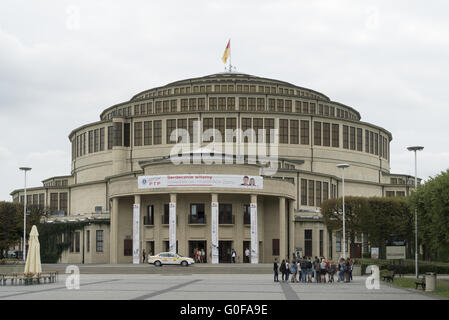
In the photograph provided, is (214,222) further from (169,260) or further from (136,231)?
(136,231)

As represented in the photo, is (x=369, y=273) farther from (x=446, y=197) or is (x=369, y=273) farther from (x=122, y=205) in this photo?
(x=122, y=205)

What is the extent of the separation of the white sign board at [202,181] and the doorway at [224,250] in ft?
21.3

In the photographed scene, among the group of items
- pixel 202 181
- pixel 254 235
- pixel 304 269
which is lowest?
pixel 304 269

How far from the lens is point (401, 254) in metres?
48.8

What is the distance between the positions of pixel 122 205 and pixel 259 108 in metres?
24.2

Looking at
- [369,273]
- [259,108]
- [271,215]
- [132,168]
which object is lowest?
[369,273]

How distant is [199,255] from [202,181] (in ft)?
23.4

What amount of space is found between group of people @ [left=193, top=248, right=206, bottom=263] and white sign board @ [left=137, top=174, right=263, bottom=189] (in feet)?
20.9

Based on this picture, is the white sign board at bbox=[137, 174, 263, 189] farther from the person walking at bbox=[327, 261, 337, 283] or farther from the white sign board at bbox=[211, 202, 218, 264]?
the person walking at bbox=[327, 261, 337, 283]

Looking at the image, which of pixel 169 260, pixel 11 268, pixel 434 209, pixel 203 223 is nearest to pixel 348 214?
pixel 203 223

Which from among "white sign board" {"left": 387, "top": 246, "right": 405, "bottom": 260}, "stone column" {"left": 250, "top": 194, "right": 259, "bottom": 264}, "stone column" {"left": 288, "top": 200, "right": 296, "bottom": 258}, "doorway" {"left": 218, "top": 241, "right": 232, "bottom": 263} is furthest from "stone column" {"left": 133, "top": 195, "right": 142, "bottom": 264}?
"white sign board" {"left": 387, "top": 246, "right": 405, "bottom": 260}

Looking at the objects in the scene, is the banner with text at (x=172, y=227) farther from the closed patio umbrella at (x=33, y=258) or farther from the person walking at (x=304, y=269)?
the closed patio umbrella at (x=33, y=258)

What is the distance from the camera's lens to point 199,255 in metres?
65.1
